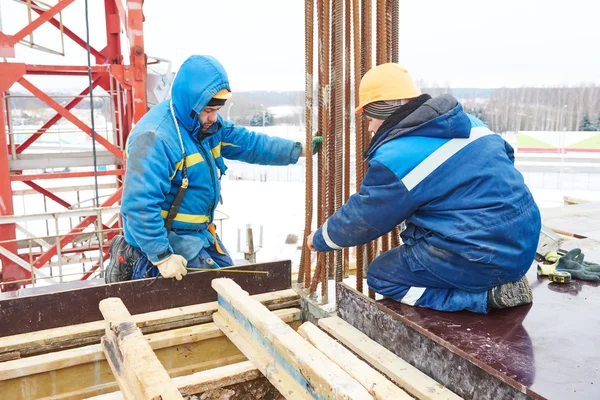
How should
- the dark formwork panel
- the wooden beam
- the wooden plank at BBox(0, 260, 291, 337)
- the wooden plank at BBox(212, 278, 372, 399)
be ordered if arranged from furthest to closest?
the wooden plank at BBox(0, 260, 291, 337) < the wooden beam < the dark formwork panel < the wooden plank at BBox(212, 278, 372, 399)

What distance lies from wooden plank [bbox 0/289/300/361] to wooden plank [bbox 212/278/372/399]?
24cm

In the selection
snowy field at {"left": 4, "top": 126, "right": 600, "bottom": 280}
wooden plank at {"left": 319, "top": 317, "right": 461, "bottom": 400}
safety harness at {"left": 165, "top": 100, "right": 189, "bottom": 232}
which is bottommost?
snowy field at {"left": 4, "top": 126, "right": 600, "bottom": 280}

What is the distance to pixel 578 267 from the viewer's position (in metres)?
3.58

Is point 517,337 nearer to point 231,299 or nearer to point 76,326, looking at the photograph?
A: point 231,299

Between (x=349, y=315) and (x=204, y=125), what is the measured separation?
5.68 feet

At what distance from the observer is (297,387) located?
240 cm

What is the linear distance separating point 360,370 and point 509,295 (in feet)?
3.61

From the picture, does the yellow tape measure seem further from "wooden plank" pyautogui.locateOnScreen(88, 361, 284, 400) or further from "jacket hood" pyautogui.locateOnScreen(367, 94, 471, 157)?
"wooden plank" pyautogui.locateOnScreen(88, 361, 284, 400)

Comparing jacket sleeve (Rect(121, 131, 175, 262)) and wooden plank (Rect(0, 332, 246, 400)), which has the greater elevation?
jacket sleeve (Rect(121, 131, 175, 262))

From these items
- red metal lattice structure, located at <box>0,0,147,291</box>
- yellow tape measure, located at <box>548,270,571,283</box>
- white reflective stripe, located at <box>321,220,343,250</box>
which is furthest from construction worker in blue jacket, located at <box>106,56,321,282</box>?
red metal lattice structure, located at <box>0,0,147,291</box>

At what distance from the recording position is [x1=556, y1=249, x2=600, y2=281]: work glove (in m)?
3.49

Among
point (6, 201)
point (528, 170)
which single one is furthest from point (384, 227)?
point (528, 170)

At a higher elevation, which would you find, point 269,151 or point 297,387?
point 269,151

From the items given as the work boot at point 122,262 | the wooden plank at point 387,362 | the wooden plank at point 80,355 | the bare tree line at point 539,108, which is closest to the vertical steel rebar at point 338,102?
the wooden plank at point 387,362
